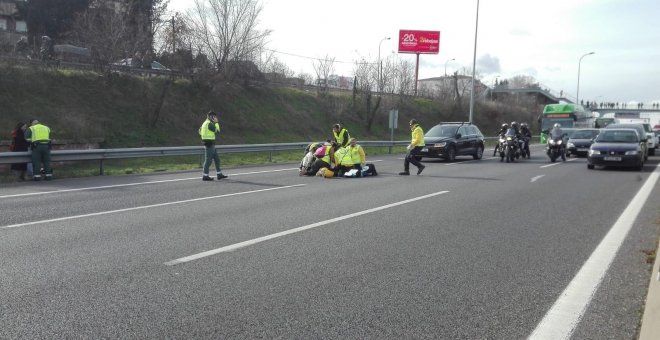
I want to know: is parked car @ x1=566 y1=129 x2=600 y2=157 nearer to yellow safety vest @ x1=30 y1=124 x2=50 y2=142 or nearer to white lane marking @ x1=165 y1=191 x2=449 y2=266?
white lane marking @ x1=165 y1=191 x2=449 y2=266

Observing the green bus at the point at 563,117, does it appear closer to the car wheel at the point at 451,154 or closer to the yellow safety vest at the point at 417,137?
the car wheel at the point at 451,154

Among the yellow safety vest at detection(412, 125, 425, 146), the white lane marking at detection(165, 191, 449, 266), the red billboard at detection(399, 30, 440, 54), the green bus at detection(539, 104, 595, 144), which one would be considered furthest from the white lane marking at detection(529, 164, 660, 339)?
the red billboard at detection(399, 30, 440, 54)

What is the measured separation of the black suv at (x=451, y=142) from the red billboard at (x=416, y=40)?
41.3 metres

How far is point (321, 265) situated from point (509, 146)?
62.8ft

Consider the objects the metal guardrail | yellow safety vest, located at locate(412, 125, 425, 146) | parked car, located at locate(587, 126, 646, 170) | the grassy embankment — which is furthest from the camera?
the grassy embankment

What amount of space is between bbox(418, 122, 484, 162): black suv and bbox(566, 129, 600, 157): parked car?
478 cm

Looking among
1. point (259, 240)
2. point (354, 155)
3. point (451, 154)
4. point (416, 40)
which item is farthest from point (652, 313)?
point (416, 40)

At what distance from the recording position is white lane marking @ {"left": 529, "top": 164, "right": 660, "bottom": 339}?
169 inches

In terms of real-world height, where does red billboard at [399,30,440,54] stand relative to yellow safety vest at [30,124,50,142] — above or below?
above

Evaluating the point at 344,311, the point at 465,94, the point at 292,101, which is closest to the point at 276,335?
the point at 344,311

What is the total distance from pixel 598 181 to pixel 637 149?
4777 mm

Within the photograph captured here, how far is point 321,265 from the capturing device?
604 cm

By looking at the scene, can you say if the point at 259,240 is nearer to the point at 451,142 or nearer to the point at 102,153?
the point at 102,153

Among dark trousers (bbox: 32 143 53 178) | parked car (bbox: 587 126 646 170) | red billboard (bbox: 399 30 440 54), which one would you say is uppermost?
red billboard (bbox: 399 30 440 54)
